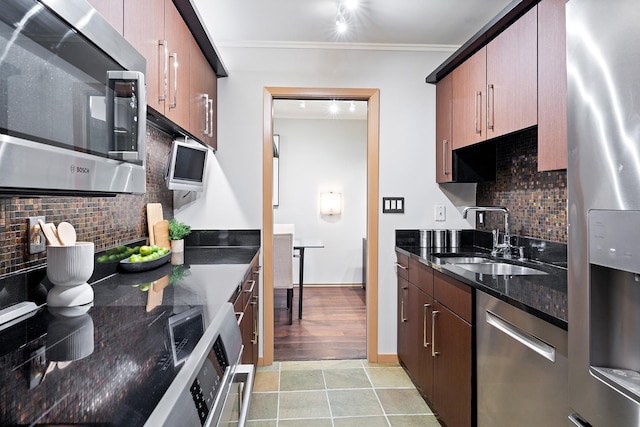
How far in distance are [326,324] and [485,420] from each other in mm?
2321

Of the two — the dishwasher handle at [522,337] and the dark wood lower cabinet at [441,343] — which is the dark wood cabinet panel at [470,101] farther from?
the dishwasher handle at [522,337]

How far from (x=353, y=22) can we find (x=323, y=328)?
265 centimetres


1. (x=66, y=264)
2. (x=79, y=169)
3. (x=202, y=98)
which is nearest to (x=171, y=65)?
(x=202, y=98)

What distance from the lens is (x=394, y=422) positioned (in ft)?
6.96

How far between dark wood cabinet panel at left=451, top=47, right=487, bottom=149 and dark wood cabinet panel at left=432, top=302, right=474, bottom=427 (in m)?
1.07

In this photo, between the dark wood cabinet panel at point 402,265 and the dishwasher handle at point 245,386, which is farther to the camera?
the dark wood cabinet panel at point 402,265

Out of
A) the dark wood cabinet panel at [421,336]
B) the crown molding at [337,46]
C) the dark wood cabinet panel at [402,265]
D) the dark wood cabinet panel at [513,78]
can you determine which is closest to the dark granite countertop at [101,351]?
the dark wood cabinet panel at [421,336]

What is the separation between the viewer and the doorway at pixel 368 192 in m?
2.87

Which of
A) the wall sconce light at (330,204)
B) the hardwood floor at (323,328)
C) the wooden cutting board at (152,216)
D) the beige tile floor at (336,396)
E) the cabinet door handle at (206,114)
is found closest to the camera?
the beige tile floor at (336,396)

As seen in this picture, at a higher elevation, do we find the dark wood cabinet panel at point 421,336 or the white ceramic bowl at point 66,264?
the white ceramic bowl at point 66,264

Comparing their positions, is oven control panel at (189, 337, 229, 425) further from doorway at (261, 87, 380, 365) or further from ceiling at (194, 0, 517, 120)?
ceiling at (194, 0, 517, 120)

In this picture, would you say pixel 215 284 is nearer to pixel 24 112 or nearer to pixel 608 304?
pixel 24 112

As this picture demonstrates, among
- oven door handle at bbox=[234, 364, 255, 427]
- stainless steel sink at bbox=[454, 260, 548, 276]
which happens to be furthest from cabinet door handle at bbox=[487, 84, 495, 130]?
oven door handle at bbox=[234, 364, 255, 427]

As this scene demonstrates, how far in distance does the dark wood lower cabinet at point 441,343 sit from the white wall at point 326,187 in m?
2.85
